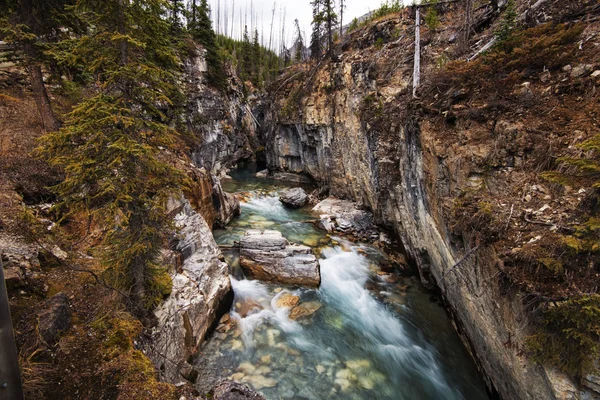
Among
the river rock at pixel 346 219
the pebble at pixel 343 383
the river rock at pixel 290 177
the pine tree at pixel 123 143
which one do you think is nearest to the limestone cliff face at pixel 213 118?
the river rock at pixel 290 177

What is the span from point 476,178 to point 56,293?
9.36 metres

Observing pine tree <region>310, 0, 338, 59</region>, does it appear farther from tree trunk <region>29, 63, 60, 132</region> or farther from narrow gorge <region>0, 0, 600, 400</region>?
tree trunk <region>29, 63, 60, 132</region>

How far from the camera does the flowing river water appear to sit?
6.56m

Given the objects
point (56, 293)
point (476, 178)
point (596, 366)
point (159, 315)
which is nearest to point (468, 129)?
point (476, 178)

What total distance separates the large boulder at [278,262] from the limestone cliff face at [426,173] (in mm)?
4209

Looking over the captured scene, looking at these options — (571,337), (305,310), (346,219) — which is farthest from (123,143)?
(346,219)

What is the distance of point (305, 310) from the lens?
29.5ft

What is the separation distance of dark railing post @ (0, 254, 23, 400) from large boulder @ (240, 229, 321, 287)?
8.50 metres

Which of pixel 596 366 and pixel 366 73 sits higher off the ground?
pixel 366 73

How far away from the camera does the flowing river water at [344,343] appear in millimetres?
6559

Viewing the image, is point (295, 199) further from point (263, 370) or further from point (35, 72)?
point (35, 72)

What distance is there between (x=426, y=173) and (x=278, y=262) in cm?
631

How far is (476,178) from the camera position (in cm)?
617

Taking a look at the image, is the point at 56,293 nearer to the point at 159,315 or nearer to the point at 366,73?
the point at 159,315
